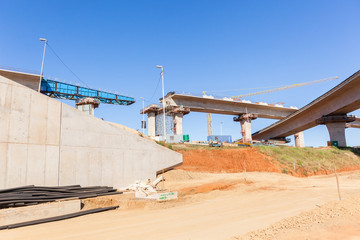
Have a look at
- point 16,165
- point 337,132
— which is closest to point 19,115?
point 16,165

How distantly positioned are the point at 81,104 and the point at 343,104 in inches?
2361

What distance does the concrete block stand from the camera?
11.4 meters

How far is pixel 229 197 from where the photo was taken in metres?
15.8

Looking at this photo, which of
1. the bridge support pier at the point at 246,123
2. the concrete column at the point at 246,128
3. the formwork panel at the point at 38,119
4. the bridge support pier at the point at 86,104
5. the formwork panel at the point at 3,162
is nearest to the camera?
the formwork panel at the point at 3,162

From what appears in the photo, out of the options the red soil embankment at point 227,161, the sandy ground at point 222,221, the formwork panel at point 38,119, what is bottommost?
the sandy ground at point 222,221

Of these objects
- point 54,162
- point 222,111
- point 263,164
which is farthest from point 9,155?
point 222,111

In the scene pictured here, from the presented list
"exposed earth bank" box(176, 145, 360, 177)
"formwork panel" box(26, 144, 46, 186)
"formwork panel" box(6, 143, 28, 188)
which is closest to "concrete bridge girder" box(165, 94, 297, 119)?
"exposed earth bank" box(176, 145, 360, 177)

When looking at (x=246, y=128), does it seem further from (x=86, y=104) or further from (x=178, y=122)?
(x=86, y=104)

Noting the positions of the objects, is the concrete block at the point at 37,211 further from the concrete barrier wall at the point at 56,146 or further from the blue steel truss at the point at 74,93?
the blue steel truss at the point at 74,93

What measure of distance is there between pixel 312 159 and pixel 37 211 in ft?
141

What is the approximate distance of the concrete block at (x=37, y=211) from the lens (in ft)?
37.3

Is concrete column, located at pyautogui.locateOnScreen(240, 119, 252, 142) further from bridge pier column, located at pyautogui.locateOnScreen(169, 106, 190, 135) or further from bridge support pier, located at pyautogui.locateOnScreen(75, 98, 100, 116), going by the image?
bridge support pier, located at pyautogui.locateOnScreen(75, 98, 100, 116)

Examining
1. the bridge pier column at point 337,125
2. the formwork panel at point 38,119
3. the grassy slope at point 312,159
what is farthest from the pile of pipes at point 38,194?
the bridge pier column at point 337,125

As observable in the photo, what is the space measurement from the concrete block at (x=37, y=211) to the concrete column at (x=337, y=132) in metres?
58.2
